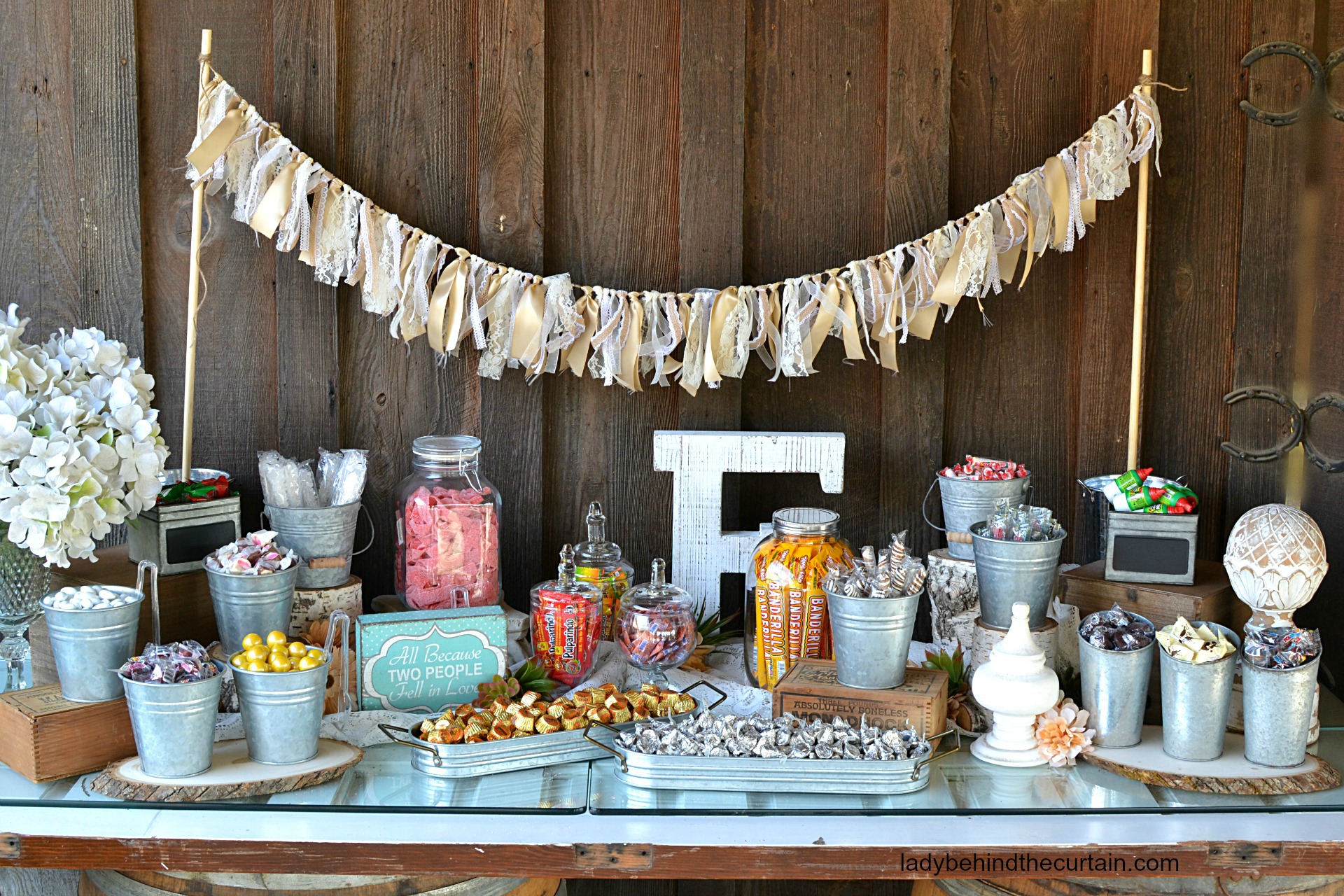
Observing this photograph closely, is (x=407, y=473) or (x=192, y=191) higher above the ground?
(x=192, y=191)

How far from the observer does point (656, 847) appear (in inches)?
49.9

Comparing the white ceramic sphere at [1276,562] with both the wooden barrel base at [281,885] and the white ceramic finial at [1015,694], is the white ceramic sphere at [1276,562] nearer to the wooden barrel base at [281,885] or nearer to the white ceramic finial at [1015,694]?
the white ceramic finial at [1015,694]

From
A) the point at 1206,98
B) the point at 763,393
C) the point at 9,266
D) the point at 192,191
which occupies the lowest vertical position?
the point at 763,393

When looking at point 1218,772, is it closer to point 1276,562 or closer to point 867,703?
point 1276,562

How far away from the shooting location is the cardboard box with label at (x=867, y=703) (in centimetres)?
146

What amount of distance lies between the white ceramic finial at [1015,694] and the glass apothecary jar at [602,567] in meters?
0.56

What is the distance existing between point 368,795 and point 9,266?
3.65 ft

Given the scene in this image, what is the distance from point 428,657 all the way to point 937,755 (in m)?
0.65

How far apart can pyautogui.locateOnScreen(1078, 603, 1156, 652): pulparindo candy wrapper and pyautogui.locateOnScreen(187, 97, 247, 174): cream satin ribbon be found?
137 centimetres

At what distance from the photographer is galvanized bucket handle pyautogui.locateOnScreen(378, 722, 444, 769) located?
1411mm

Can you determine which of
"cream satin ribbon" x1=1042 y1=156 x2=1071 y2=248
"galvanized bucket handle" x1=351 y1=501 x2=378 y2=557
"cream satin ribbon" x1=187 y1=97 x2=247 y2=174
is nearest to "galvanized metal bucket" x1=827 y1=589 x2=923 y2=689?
"cream satin ribbon" x1=1042 y1=156 x2=1071 y2=248

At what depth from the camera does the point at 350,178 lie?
192 cm

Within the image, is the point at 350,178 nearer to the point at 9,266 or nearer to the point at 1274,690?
the point at 9,266

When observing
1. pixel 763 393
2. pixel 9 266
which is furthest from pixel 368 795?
pixel 9 266
